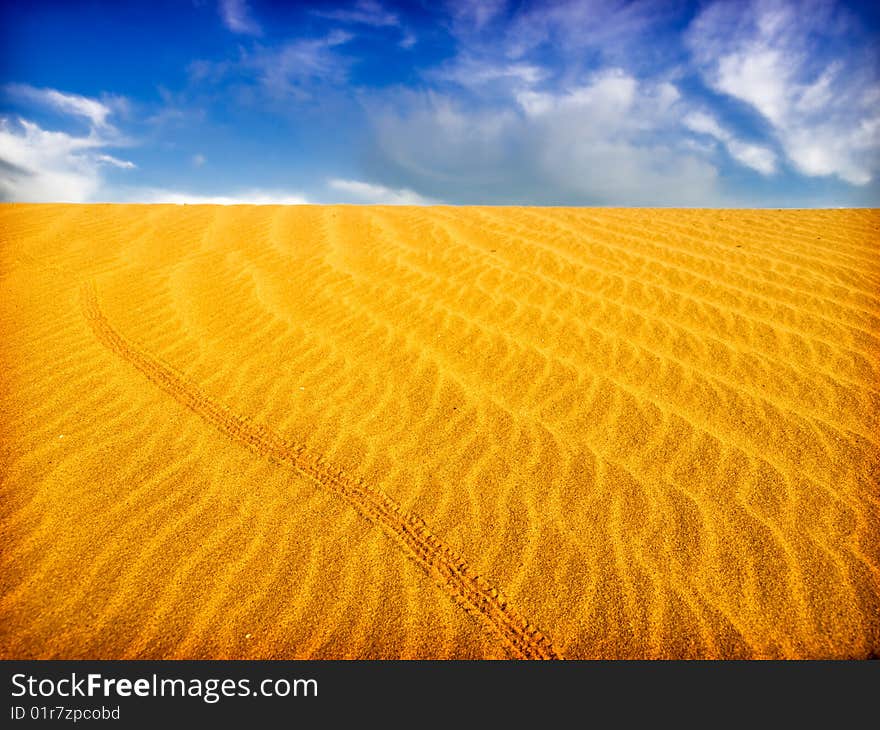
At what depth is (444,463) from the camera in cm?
316

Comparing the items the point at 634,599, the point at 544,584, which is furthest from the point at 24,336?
the point at 634,599

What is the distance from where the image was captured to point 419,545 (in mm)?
2568

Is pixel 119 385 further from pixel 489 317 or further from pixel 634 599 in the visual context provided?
pixel 634 599

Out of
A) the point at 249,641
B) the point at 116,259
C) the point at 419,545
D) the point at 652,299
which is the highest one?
the point at 116,259

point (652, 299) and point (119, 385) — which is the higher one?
point (652, 299)

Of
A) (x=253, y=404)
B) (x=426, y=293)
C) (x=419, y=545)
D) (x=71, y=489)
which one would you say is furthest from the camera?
(x=426, y=293)

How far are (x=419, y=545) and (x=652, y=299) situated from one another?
4.30 meters

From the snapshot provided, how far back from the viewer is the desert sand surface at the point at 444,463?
2195 millimetres

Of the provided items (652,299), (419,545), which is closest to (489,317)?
(652,299)

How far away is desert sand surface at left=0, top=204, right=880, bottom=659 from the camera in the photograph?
2.20 meters

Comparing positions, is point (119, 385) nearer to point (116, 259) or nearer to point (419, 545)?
point (419, 545)

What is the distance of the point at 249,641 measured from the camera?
6.89ft

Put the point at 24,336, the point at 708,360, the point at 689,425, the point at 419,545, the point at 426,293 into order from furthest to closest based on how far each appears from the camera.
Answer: the point at 426,293 < the point at 24,336 < the point at 708,360 < the point at 689,425 < the point at 419,545

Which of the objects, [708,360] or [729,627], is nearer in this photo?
[729,627]
